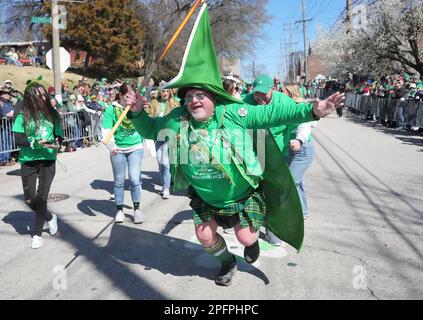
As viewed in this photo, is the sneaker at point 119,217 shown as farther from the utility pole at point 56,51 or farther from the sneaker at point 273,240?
the utility pole at point 56,51

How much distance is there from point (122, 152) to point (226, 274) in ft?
8.09

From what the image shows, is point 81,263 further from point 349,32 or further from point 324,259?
point 349,32

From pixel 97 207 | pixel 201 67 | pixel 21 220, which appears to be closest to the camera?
pixel 201 67

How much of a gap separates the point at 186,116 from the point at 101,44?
104ft

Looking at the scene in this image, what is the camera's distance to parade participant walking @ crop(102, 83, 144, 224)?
5680 mm

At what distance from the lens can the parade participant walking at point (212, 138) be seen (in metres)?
3.46

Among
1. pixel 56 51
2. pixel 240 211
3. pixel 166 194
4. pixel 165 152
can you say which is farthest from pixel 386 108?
pixel 240 211

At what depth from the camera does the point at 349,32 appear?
91.0ft

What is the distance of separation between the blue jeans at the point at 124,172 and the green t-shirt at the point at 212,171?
2.26 metres

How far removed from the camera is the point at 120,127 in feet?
18.6

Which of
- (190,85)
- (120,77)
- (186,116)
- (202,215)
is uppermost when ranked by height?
(120,77)

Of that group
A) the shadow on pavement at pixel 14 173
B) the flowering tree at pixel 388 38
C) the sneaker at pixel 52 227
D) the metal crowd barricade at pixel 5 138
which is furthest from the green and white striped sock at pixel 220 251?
the flowering tree at pixel 388 38

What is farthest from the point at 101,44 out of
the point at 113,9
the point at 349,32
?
the point at 349,32

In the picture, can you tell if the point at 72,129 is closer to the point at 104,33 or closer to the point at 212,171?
the point at 212,171
